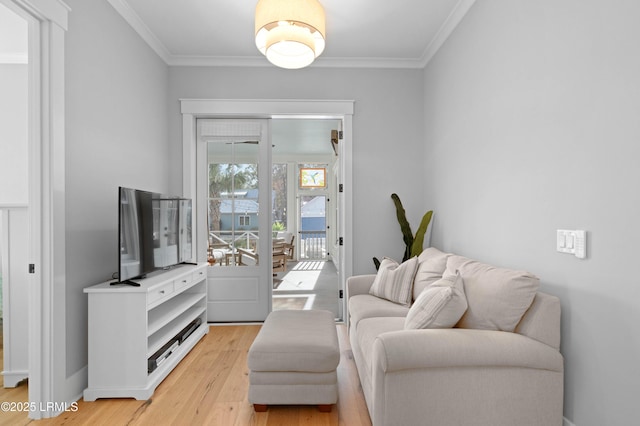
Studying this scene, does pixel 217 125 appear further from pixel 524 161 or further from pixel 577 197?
pixel 577 197

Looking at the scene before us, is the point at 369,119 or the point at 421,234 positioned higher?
the point at 369,119

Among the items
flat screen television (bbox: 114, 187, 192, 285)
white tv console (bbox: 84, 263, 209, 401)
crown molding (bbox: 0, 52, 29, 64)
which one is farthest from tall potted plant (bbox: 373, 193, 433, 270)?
crown molding (bbox: 0, 52, 29, 64)

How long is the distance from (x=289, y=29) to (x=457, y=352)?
217cm

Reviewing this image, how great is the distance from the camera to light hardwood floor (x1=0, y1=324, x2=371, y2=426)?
2154 mm

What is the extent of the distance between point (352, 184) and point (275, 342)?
2.28m

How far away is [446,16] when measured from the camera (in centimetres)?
324

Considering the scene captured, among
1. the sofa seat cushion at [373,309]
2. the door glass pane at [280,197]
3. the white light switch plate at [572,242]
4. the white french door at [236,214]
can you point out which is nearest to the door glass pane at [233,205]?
the white french door at [236,214]

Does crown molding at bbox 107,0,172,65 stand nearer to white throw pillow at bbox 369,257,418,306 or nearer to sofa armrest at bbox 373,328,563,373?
white throw pillow at bbox 369,257,418,306

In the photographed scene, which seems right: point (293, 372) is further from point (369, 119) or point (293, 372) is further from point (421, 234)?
point (369, 119)

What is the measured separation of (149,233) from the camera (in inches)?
112

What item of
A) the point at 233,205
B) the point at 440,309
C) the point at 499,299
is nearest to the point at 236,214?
the point at 233,205

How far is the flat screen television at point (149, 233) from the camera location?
2.52 meters

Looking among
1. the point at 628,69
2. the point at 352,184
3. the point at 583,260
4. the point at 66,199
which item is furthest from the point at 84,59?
the point at 583,260

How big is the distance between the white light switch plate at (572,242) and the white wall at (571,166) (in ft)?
0.10
